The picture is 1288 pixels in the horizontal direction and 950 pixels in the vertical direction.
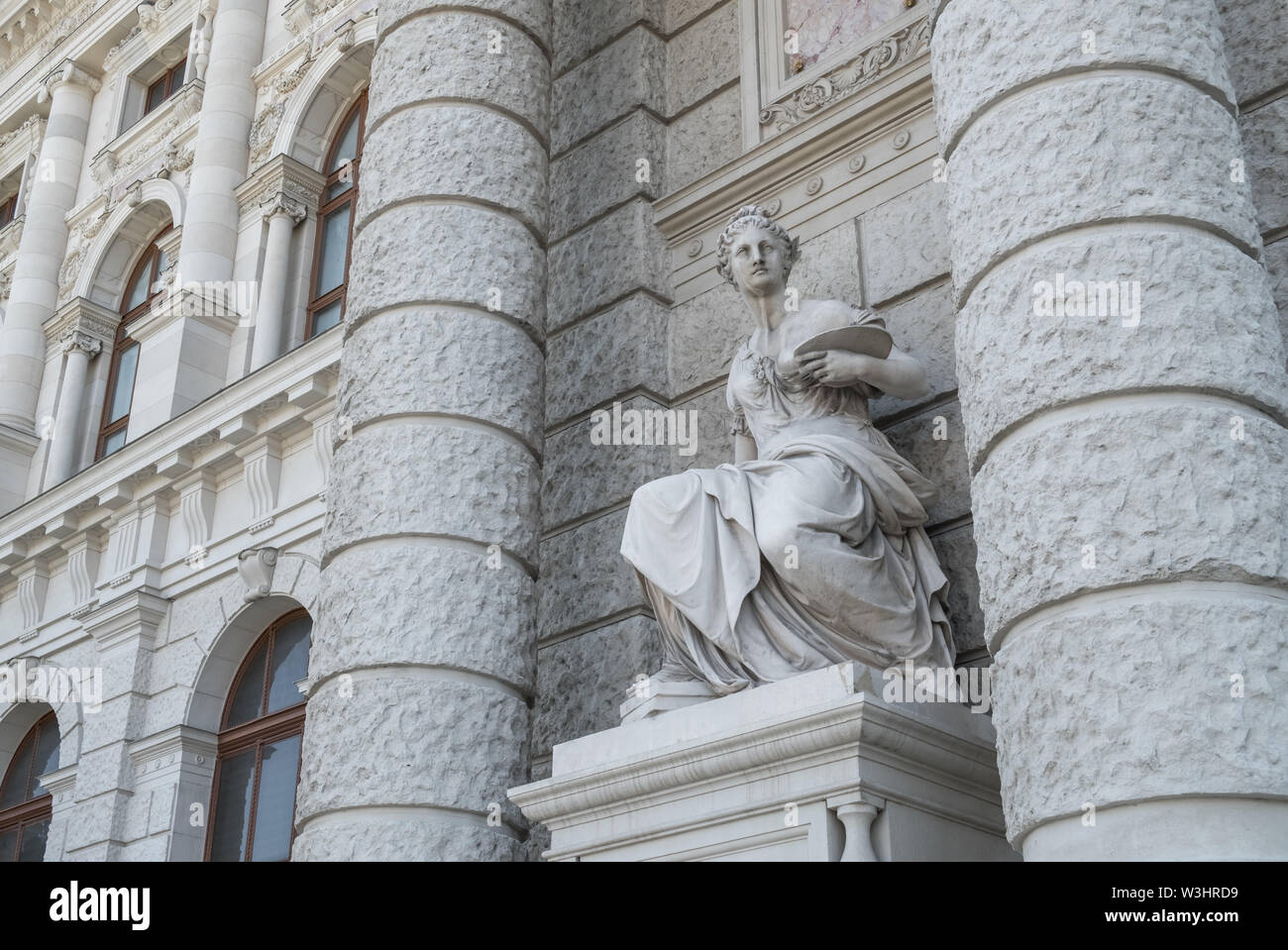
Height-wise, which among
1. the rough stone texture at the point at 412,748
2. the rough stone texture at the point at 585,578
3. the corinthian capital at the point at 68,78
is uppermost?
the corinthian capital at the point at 68,78

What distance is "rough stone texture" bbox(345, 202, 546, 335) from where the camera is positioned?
891cm

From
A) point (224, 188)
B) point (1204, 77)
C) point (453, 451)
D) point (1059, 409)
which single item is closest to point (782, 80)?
point (453, 451)

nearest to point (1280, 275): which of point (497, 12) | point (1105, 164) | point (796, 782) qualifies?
point (1105, 164)

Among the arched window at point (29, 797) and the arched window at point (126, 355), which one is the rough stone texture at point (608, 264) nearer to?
the arched window at point (29, 797)

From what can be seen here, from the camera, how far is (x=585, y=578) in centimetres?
947

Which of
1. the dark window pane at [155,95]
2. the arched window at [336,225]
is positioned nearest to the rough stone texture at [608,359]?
the arched window at [336,225]

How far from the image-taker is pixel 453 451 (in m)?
8.45

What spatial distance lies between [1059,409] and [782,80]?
538 centimetres

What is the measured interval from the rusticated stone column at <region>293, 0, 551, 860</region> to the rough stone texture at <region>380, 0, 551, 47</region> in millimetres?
14

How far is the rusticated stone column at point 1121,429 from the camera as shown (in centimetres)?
468

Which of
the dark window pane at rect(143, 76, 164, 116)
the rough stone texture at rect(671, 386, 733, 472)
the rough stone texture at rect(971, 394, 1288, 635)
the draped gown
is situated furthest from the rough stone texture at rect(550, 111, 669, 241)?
the dark window pane at rect(143, 76, 164, 116)

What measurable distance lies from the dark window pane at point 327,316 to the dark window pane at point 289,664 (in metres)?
3.25
